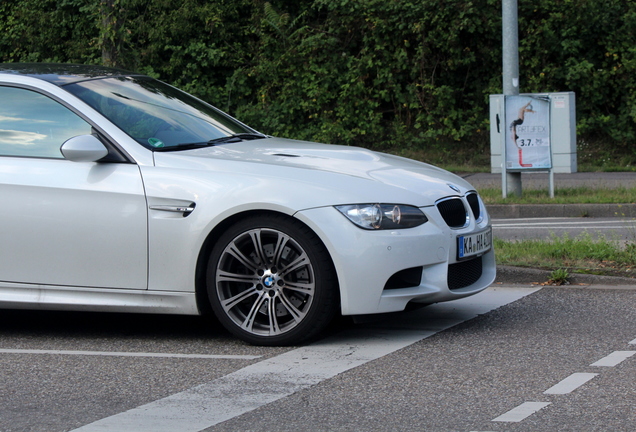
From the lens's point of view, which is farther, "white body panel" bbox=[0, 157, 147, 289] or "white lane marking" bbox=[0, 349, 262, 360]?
"white body panel" bbox=[0, 157, 147, 289]

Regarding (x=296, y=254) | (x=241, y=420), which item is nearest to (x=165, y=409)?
(x=241, y=420)

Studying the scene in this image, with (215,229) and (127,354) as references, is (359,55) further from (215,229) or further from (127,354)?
(127,354)

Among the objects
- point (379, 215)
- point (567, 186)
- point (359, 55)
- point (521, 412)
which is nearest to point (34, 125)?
point (379, 215)

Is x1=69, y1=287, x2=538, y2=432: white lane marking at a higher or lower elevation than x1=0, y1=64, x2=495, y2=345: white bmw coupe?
lower

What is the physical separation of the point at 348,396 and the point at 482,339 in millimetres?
1406

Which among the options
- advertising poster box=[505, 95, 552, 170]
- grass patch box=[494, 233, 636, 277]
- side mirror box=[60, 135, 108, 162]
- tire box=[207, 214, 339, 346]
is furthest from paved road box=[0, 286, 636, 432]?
advertising poster box=[505, 95, 552, 170]

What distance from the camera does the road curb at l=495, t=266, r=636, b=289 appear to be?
23.7 feet

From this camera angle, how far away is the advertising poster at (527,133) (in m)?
13.3

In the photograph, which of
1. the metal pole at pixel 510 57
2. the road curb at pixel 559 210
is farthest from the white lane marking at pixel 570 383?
the metal pole at pixel 510 57

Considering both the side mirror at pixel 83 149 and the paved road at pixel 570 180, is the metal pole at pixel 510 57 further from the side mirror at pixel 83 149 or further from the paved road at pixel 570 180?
the side mirror at pixel 83 149

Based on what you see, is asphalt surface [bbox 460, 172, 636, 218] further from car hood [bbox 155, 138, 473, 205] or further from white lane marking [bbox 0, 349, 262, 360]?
white lane marking [bbox 0, 349, 262, 360]

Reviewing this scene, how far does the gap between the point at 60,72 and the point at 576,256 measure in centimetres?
432

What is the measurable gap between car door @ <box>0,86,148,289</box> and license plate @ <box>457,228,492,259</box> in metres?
1.79

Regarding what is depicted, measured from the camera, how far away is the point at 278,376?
4840 mm
